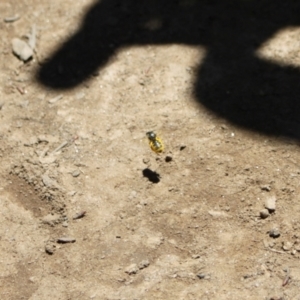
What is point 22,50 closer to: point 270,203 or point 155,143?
point 155,143

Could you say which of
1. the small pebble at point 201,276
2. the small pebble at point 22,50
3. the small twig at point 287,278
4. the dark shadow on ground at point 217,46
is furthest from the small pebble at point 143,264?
the small pebble at point 22,50

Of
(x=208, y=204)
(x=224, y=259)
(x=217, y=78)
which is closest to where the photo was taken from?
(x=224, y=259)

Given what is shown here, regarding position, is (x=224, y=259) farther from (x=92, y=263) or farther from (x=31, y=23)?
(x=31, y=23)

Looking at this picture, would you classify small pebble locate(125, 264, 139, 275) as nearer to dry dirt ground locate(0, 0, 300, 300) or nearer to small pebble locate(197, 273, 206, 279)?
Result: dry dirt ground locate(0, 0, 300, 300)

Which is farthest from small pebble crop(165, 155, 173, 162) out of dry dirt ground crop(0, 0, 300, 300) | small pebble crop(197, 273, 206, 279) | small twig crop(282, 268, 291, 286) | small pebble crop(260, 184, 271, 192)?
small twig crop(282, 268, 291, 286)

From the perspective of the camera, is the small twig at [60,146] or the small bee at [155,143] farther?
the small twig at [60,146]

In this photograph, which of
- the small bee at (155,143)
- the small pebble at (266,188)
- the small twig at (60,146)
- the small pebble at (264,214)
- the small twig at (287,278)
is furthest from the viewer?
the small twig at (60,146)

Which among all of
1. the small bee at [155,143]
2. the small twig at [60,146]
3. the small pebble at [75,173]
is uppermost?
the small bee at [155,143]

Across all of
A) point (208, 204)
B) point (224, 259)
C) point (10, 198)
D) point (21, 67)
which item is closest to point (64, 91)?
point (21, 67)

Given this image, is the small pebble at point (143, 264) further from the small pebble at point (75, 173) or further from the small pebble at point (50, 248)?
the small pebble at point (75, 173)
